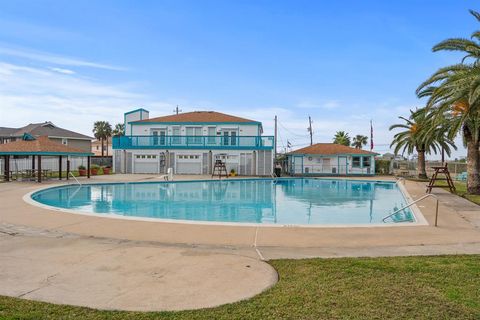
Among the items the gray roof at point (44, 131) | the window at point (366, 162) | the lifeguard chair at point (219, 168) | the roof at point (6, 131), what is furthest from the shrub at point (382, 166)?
the roof at point (6, 131)

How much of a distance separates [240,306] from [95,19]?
1756 centimetres

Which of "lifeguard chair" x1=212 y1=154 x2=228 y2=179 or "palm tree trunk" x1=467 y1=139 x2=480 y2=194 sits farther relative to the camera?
"lifeguard chair" x1=212 y1=154 x2=228 y2=179

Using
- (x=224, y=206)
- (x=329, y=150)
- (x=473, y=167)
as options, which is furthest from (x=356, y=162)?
(x=224, y=206)

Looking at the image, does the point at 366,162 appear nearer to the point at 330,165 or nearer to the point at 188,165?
the point at 330,165

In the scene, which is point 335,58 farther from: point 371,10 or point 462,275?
point 462,275

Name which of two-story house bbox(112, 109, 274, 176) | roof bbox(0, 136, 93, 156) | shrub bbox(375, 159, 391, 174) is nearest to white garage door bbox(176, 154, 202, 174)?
two-story house bbox(112, 109, 274, 176)

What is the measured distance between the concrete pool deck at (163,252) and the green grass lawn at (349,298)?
0.88 ft

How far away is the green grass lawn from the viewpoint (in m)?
3.96

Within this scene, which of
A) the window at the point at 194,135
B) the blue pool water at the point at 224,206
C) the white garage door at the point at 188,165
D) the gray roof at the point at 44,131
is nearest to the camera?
the blue pool water at the point at 224,206

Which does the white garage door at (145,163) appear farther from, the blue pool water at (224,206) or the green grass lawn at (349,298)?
the green grass lawn at (349,298)

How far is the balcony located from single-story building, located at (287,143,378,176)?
19.4 ft

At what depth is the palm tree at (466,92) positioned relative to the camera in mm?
16250

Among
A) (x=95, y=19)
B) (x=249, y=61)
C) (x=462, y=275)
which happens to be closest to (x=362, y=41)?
(x=249, y=61)

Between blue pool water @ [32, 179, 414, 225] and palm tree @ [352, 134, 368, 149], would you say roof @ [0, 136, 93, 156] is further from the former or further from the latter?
palm tree @ [352, 134, 368, 149]
